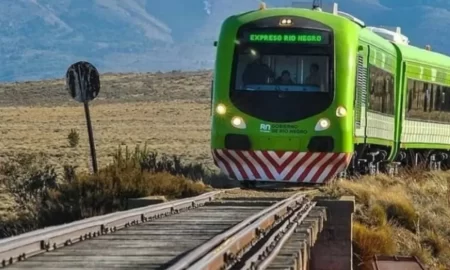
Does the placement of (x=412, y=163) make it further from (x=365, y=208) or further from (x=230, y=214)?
(x=230, y=214)

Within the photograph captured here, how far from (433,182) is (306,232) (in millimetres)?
11826

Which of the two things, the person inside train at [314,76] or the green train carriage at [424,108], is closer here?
the person inside train at [314,76]

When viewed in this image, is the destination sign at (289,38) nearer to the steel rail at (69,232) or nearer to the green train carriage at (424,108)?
the steel rail at (69,232)

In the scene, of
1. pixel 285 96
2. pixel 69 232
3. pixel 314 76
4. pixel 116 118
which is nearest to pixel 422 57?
pixel 314 76

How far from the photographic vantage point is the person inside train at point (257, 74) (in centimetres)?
2184

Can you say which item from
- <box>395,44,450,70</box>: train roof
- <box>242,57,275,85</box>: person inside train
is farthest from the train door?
<box>395,44,450,70</box>: train roof

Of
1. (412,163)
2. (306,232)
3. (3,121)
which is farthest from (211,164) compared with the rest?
(3,121)

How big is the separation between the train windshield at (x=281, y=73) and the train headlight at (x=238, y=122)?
7.5 inches

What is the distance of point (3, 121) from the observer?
76000mm

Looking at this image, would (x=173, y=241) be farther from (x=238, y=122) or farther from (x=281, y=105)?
(x=281, y=105)

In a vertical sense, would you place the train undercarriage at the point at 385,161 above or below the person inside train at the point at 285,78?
below

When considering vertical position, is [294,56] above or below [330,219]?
above

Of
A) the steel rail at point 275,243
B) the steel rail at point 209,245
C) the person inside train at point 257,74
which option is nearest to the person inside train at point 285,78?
the person inside train at point 257,74

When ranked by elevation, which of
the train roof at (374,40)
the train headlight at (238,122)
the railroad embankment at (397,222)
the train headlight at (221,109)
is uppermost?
the train roof at (374,40)
